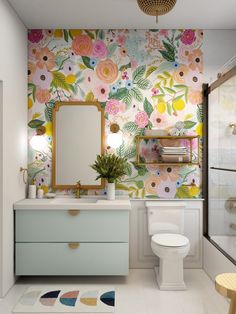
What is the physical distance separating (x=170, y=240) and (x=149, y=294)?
0.56 metres

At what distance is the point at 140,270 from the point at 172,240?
749 millimetres

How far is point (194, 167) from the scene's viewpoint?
4.18 m

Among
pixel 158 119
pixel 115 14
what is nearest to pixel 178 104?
pixel 158 119

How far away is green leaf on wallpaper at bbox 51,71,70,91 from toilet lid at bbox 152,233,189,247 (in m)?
2.01

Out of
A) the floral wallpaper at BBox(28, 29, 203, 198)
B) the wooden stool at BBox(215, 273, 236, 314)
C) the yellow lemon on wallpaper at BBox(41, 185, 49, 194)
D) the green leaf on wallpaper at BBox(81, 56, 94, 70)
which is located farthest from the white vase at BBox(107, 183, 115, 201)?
the wooden stool at BBox(215, 273, 236, 314)

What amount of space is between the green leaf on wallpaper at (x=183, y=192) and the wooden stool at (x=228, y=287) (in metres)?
1.77

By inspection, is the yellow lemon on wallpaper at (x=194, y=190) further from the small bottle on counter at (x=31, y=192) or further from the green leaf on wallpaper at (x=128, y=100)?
the small bottle on counter at (x=31, y=192)

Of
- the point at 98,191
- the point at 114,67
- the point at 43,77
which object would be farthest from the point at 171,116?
the point at 43,77

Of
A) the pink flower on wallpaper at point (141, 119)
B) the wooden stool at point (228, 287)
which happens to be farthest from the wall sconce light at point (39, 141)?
the wooden stool at point (228, 287)

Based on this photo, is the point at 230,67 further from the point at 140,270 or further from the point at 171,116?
the point at 140,270

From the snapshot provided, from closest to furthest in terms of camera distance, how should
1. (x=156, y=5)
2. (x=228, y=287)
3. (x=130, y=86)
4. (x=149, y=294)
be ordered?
(x=228, y=287)
(x=156, y=5)
(x=149, y=294)
(x=130, y=86)

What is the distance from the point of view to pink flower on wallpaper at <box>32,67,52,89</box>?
13.6 feet

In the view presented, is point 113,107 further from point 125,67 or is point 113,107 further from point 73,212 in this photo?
point 73,212

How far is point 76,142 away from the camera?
13.6 feet
